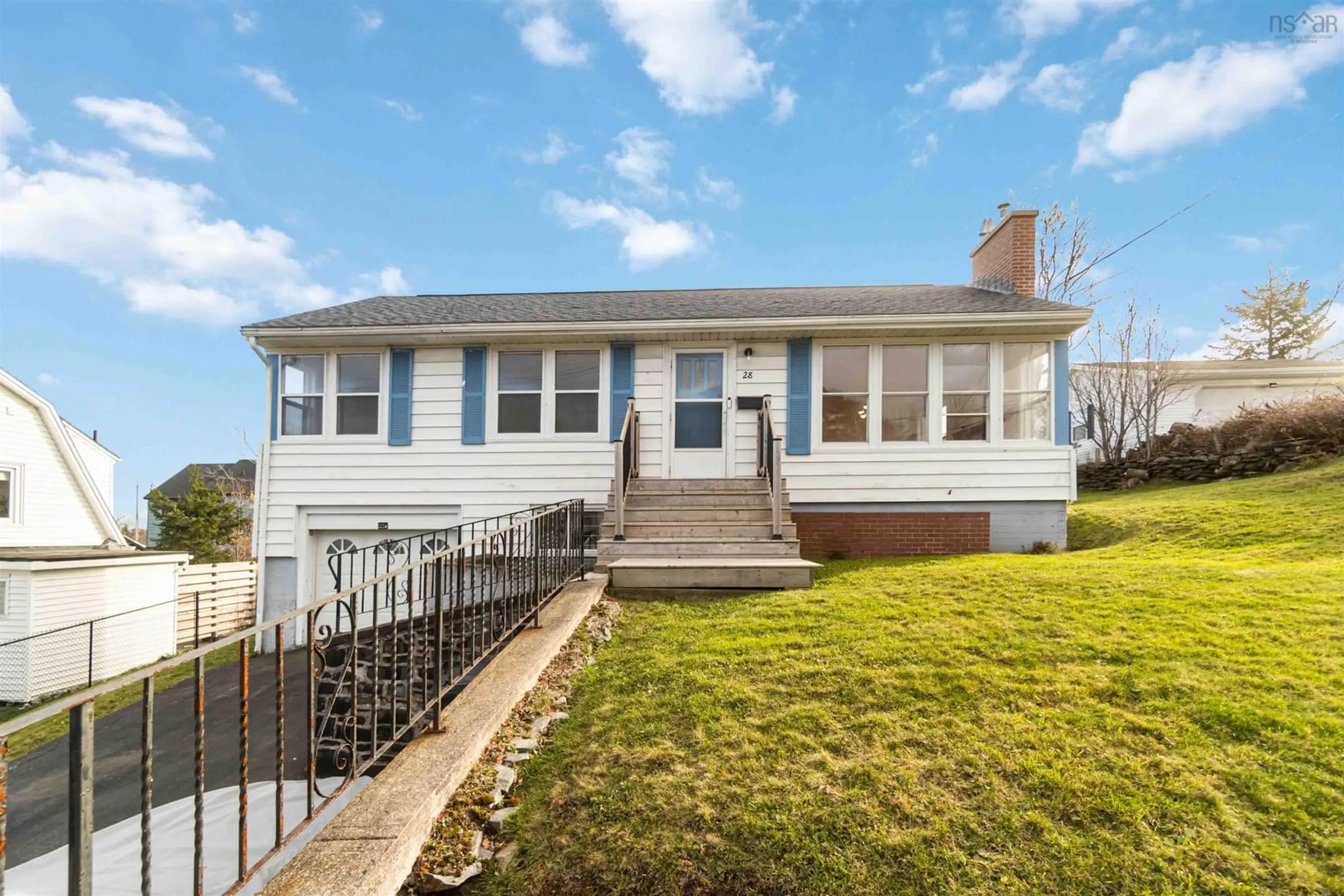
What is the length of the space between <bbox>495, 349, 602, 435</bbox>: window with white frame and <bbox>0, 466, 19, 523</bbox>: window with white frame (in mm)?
12659

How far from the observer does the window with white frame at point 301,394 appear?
361 inches

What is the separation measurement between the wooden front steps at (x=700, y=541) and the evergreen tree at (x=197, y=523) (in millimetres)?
16990

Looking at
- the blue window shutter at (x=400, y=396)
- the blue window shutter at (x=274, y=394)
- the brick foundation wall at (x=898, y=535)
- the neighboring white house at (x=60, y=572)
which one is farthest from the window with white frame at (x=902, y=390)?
the neighboring white house at (x=60, y=572)

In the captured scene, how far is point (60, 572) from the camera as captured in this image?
11453 mm

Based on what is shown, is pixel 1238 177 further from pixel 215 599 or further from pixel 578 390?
pixel 215 599

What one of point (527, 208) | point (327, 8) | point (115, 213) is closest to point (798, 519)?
point (327, 8)

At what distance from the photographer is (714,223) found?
18844 mm

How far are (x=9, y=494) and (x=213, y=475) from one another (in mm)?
21736

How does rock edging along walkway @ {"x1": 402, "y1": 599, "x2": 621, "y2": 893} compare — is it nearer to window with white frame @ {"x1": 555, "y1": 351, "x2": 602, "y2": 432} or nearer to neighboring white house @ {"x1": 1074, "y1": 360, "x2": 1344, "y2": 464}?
window with white frame @ {"x1": 555, "y1": 351, "x2": 602, "y2": 432}

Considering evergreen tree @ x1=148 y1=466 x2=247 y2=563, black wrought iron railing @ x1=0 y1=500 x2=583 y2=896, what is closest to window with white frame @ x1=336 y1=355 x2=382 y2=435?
black wrought iron railing @ x1=0 y1=500 x2=583 y2=896

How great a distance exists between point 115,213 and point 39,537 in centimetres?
1800

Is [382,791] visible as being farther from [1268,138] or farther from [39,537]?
[39,537]

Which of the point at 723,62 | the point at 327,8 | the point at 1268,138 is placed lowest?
the point at 1268,138

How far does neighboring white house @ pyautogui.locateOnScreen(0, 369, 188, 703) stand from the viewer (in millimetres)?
11039
